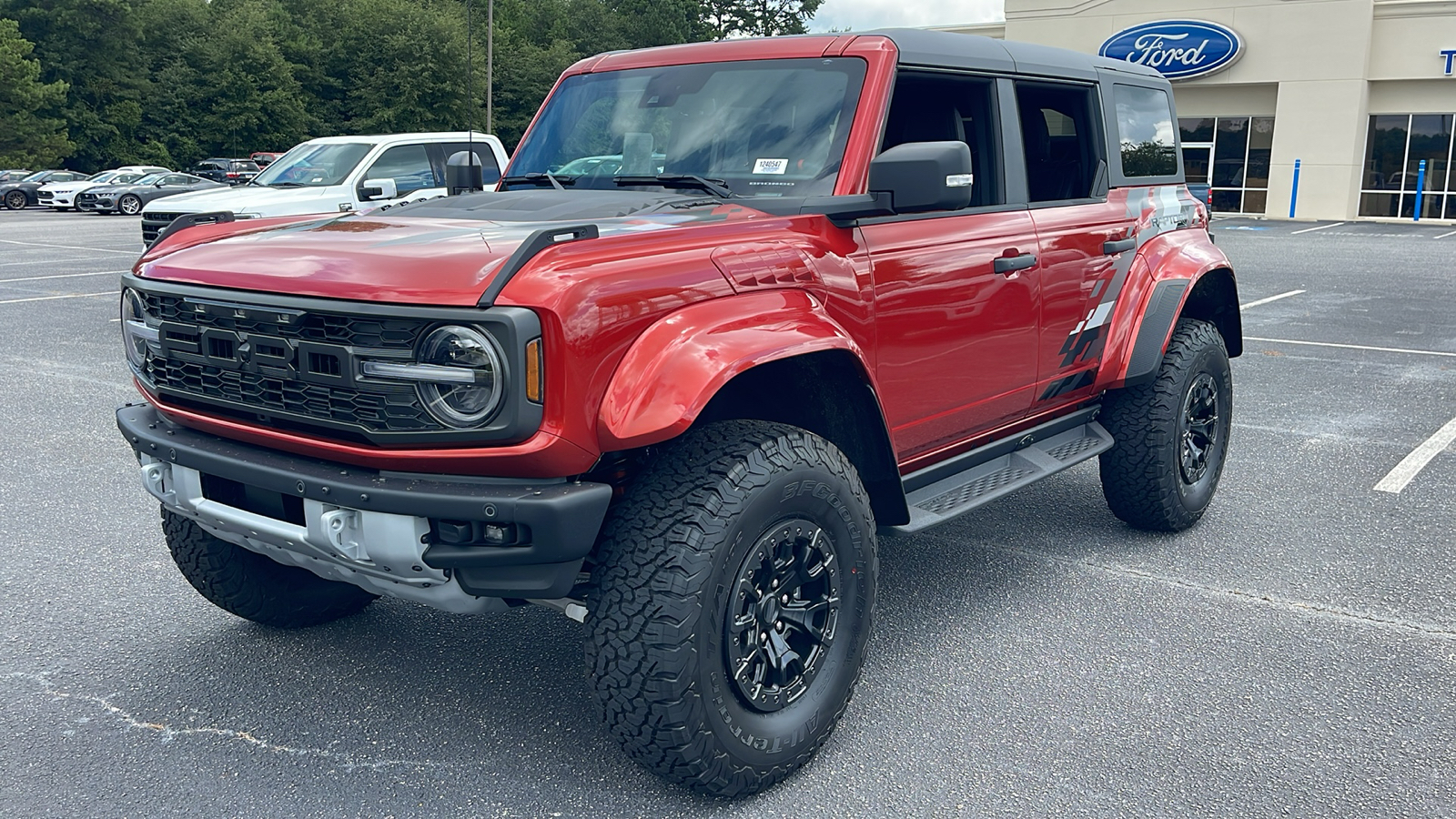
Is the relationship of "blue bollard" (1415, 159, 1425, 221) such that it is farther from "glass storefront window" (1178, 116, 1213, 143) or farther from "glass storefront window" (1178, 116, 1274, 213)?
"glass storefront window" (1178, 116, 1213, 143)

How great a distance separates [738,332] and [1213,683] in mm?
1897

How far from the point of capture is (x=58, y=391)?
789cm

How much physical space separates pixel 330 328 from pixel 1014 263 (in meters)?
2.27

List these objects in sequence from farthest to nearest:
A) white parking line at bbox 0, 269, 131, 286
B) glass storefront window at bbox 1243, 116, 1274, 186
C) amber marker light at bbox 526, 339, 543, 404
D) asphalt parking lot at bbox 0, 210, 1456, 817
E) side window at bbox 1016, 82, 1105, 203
A: 1. glass storefront window at bbox 1243, 116, 1274, 186
2. white parking line at bbox 0, 269, 131, 286
3. side window at bbox 1016, 82, 1105, 203
4. asphalt parking lot at bbox 0, 210, 1456, 817
5. amber marker light at bbox 526, 339, 543, 404

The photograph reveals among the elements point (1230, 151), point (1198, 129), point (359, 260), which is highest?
point (1198, 129)

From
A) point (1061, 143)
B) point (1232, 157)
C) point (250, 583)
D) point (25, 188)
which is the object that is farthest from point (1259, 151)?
point (25, 188)

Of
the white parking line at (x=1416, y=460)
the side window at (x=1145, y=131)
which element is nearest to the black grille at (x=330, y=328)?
the side window at (x=1145, y=131)

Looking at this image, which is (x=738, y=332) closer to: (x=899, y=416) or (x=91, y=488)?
(x=899, y=416)

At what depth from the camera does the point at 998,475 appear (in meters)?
4.21

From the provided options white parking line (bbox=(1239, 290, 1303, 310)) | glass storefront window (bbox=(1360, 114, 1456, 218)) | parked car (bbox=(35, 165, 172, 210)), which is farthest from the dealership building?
parked car (bbox=(35, 165, 172, 210))

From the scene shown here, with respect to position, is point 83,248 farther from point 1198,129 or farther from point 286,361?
point 1198,129

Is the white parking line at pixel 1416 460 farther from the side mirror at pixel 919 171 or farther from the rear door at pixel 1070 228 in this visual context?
the side mirror at pixel 919 171

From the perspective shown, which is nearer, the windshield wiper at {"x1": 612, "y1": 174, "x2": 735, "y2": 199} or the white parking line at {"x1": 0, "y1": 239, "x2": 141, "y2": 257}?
the windshield wiper at {"x1": 612, "y1": 174, "x2": 735, "y2": 199}

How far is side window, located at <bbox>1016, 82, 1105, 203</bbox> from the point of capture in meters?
4.53
